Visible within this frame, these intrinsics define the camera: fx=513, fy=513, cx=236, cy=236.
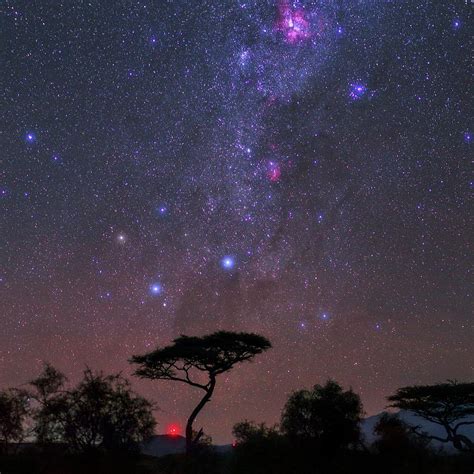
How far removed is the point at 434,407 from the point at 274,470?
24.6 metres

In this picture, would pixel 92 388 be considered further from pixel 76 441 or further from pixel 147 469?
pixel 147 469

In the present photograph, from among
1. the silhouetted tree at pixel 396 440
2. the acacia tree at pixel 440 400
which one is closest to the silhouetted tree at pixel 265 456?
the silhouetted tree at pixel 396 440

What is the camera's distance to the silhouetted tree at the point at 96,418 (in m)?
31.8

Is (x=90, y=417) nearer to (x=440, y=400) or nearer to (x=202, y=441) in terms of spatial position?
(x=202, y=441)

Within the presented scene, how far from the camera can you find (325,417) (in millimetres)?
35375

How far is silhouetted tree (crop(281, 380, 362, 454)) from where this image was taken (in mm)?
34906

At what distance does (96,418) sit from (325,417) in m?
15.3

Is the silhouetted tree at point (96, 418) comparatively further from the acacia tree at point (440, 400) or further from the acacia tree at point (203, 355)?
the acacia tree at point (440, 400)

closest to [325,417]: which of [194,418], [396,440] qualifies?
[396,440]

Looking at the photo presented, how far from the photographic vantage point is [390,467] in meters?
30.7

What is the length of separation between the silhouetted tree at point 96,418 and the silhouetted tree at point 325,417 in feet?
34.3

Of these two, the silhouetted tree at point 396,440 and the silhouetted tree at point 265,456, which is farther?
the silhouetted tree at point 396,440

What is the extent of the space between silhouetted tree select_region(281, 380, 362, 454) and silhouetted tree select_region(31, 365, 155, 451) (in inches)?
412

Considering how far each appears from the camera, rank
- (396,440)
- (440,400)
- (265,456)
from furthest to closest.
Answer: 1. (440,400)
2. (396,440)
3. (265,456)
